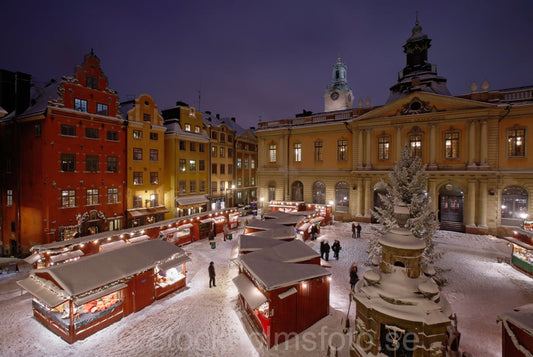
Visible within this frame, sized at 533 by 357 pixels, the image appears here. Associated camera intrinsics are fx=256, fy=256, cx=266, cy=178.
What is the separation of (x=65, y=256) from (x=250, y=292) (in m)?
12.3

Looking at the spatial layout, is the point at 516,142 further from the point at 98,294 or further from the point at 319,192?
the point at 98,294

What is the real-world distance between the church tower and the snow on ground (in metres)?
53.6

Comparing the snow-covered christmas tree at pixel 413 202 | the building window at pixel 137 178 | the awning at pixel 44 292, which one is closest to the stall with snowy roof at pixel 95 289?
the awning at pixel 44 292

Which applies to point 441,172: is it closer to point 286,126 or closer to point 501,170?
point 501,170

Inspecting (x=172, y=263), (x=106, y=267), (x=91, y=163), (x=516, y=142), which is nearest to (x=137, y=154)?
(x=91, y=163)

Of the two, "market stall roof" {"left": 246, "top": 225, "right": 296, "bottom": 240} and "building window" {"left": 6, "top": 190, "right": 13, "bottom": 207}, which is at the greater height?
"building window" {"left": 6, "top": 190, "right": 13, "bottom": 207}

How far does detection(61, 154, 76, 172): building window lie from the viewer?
23.0 meters

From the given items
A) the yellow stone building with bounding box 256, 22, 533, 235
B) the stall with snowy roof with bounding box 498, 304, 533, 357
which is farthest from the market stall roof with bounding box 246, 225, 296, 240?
the yellow stone building with bounding box 256, 22, 533, 235

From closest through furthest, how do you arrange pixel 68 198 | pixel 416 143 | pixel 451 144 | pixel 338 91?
pixel 68 198, pixel 451 144, pixel 416 143, pixel 338 91

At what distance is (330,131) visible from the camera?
34.8m

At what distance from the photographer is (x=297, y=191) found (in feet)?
123

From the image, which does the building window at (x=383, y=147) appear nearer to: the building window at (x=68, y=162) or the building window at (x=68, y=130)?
the building window at (x=68, y=130)

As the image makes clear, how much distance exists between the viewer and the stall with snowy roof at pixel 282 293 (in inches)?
385

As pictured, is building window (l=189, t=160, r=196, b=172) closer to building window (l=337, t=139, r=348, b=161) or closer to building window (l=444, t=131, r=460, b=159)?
building window (l=337, t=139, r=348, b=161)
